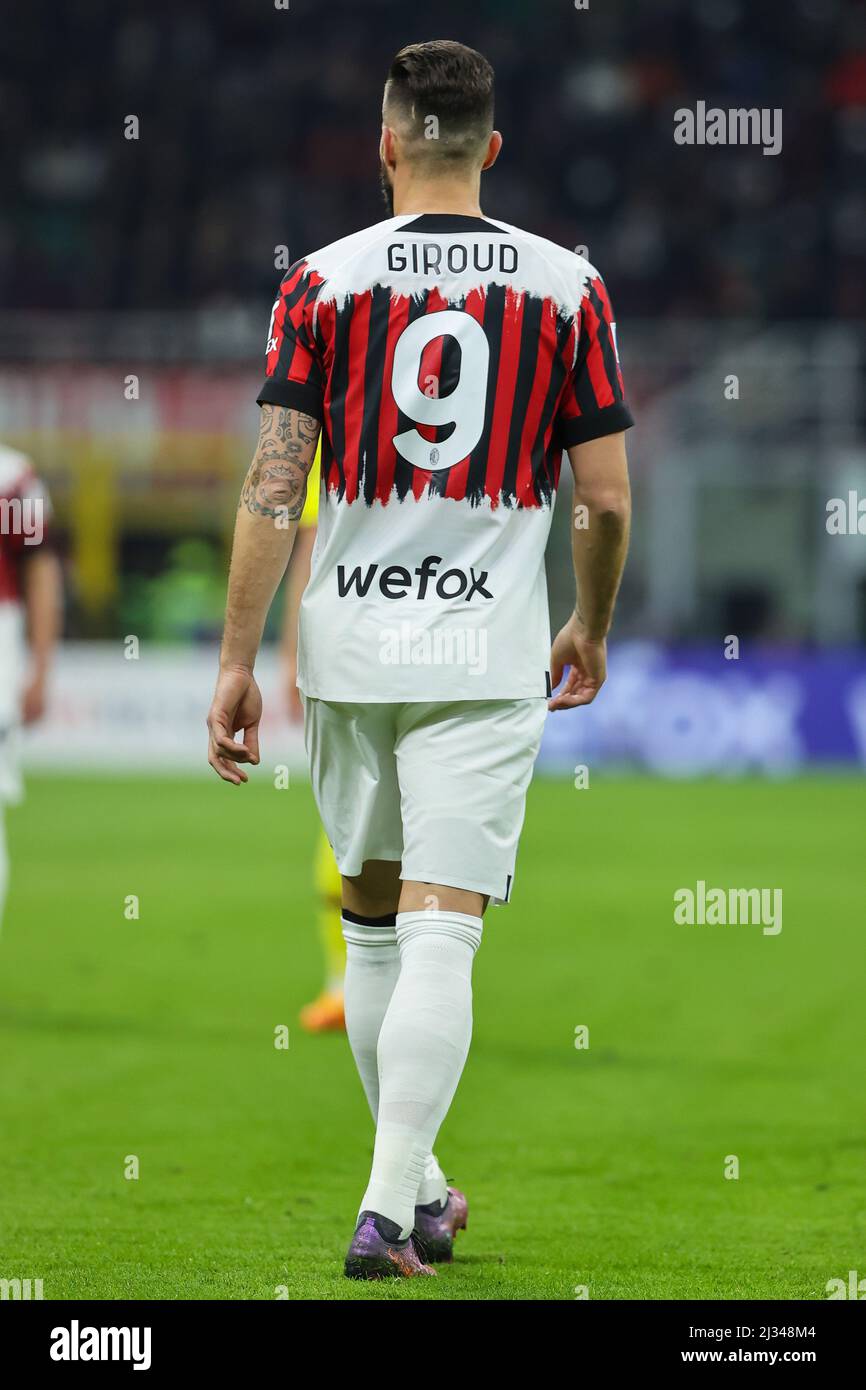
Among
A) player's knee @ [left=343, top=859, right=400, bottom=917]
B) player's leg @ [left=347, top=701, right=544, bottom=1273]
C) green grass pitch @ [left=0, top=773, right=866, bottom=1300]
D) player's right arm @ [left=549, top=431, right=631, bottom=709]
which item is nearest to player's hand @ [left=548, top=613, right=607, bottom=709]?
player's right arm @ [left=549, top=431, right=631, bottom=709]

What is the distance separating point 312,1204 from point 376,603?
1.43 metres

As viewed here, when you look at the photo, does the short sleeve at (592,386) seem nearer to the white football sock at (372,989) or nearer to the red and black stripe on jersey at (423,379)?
the red and black stripe on jersey at (423,379)

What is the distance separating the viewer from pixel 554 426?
343cm

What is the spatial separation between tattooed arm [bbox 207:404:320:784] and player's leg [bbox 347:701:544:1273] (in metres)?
0.31

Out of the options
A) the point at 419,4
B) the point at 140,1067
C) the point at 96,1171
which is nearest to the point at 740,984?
the point at 140,1067

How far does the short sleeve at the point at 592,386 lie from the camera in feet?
11.0

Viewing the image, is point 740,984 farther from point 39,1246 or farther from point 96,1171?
point 39,1246

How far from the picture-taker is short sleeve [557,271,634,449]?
3361 mm

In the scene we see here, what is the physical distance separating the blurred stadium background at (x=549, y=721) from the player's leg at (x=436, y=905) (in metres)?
0.26

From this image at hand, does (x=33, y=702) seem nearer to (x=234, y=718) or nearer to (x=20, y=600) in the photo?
(x=20, y=600)

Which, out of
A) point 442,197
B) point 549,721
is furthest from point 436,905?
point 549,721

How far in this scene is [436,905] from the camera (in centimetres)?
324

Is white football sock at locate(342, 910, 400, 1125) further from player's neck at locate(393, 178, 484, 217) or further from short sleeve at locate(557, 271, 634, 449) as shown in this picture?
player's neck at locate(393, 178, 484, 217)

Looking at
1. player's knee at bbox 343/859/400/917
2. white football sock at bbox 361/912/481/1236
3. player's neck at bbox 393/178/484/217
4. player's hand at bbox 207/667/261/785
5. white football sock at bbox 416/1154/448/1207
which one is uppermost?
player's neck at bbox 393/178/484/217
